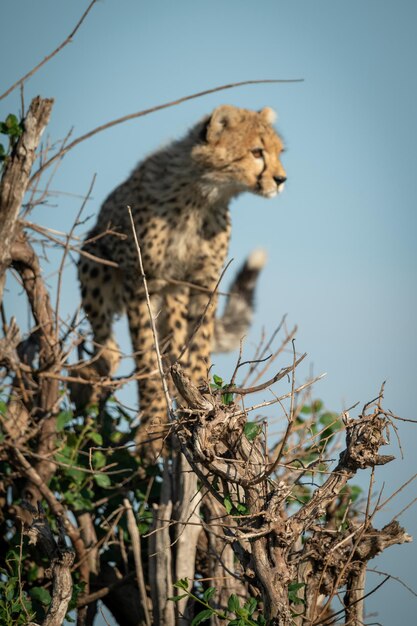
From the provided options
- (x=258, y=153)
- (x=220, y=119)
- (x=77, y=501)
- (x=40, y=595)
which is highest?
(x=220, y=119)

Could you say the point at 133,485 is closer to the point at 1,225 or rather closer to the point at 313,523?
the point at 1,225

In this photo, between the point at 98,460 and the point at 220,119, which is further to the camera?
the point at 220,119

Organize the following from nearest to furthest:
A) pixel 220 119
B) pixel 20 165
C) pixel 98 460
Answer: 1. pixel 20 165
2. pixel 98 460
3. pixel 220 119

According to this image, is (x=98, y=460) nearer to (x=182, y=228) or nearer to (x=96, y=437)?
(x=96, y=437)

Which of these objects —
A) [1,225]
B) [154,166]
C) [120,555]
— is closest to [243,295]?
[154,166]

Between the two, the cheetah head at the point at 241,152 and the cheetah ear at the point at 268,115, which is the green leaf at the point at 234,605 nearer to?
the cheetah head at the point at 241,152

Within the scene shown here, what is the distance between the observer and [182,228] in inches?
210

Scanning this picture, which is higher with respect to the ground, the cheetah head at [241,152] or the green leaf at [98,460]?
the cheetah head at [241,152]

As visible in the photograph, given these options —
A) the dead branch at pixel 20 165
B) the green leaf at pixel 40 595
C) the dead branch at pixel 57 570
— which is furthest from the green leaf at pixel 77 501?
the dead branch at pixel 20 165

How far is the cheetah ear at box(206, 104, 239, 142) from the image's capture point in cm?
548

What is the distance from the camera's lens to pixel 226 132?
548cm

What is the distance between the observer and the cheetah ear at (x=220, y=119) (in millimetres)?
5480

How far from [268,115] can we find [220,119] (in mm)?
280

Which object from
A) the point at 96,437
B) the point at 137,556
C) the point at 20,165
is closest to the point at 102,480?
the point at 96,437
